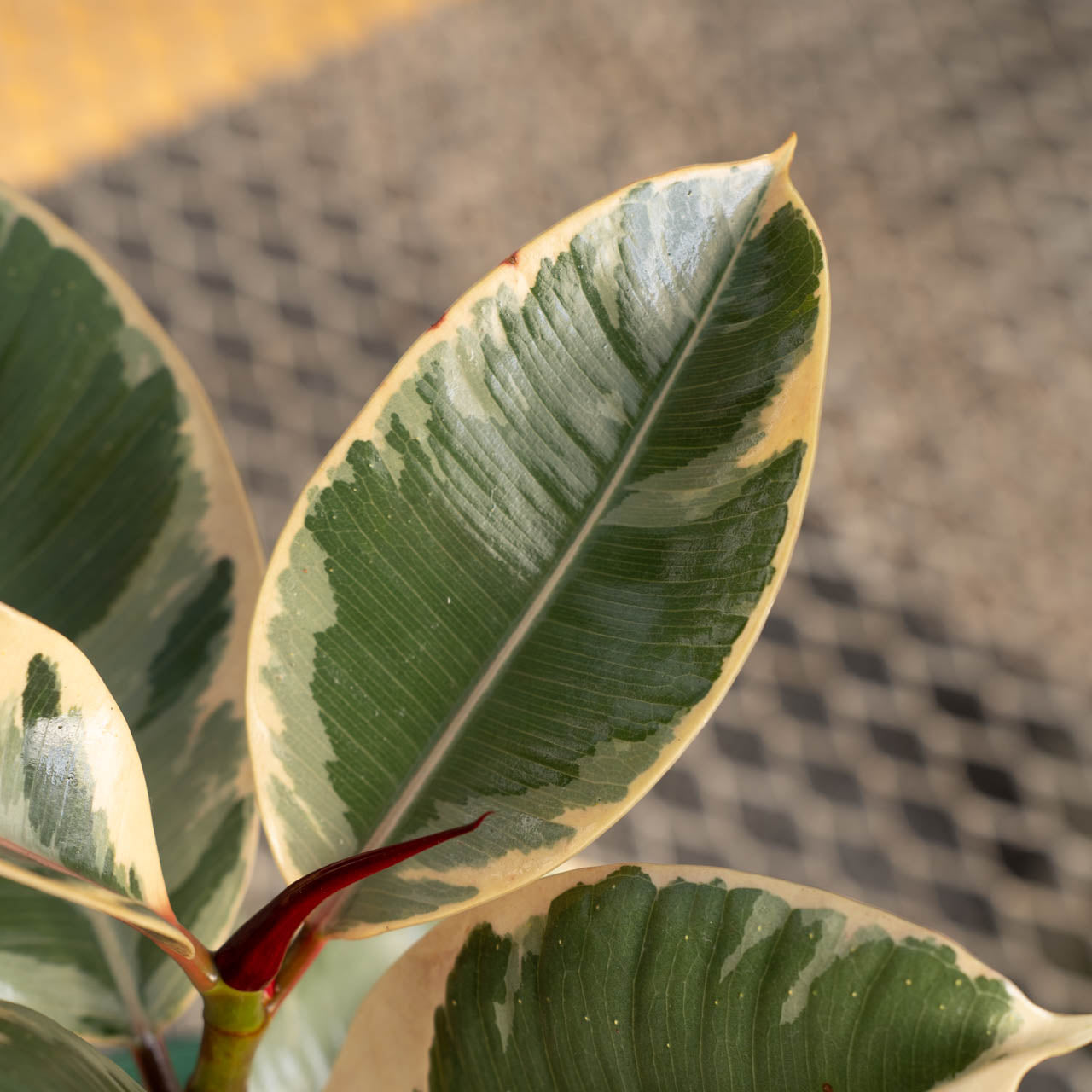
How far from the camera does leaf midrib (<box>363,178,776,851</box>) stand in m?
0.23

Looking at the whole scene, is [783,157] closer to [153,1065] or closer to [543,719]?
[543,719]

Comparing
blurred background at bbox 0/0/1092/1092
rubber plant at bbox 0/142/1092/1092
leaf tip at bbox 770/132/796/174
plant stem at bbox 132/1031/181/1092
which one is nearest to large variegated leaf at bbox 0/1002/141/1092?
rubber plant at bbox 0/142/1092/1092

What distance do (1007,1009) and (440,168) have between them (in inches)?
46.8

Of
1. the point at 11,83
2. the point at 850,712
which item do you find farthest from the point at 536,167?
the point at 850,712

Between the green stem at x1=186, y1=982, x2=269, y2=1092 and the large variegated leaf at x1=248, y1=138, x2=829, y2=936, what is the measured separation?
3 centimetres

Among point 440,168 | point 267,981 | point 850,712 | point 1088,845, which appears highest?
point 440,168

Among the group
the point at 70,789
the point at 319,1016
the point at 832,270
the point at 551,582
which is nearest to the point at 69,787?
the point at 70,789

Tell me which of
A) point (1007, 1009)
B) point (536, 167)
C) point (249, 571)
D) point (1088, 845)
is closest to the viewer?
point (1007, 1009)

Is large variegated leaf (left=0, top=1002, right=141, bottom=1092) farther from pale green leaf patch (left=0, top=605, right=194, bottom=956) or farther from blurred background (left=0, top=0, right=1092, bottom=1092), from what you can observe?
blurred background (left=0, top=0, right=1092, bottom=1092)

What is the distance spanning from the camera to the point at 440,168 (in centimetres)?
126

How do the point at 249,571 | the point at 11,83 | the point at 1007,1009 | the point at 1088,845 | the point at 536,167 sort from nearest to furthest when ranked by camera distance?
the point at 1007,1009 → the point at 249,571 → the point at 1088,845 → the point at 11,83 → the point at 536,167

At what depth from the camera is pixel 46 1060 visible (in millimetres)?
209

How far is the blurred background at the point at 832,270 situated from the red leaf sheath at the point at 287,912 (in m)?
0.73

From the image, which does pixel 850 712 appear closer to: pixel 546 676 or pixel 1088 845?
pixel 1088 845
